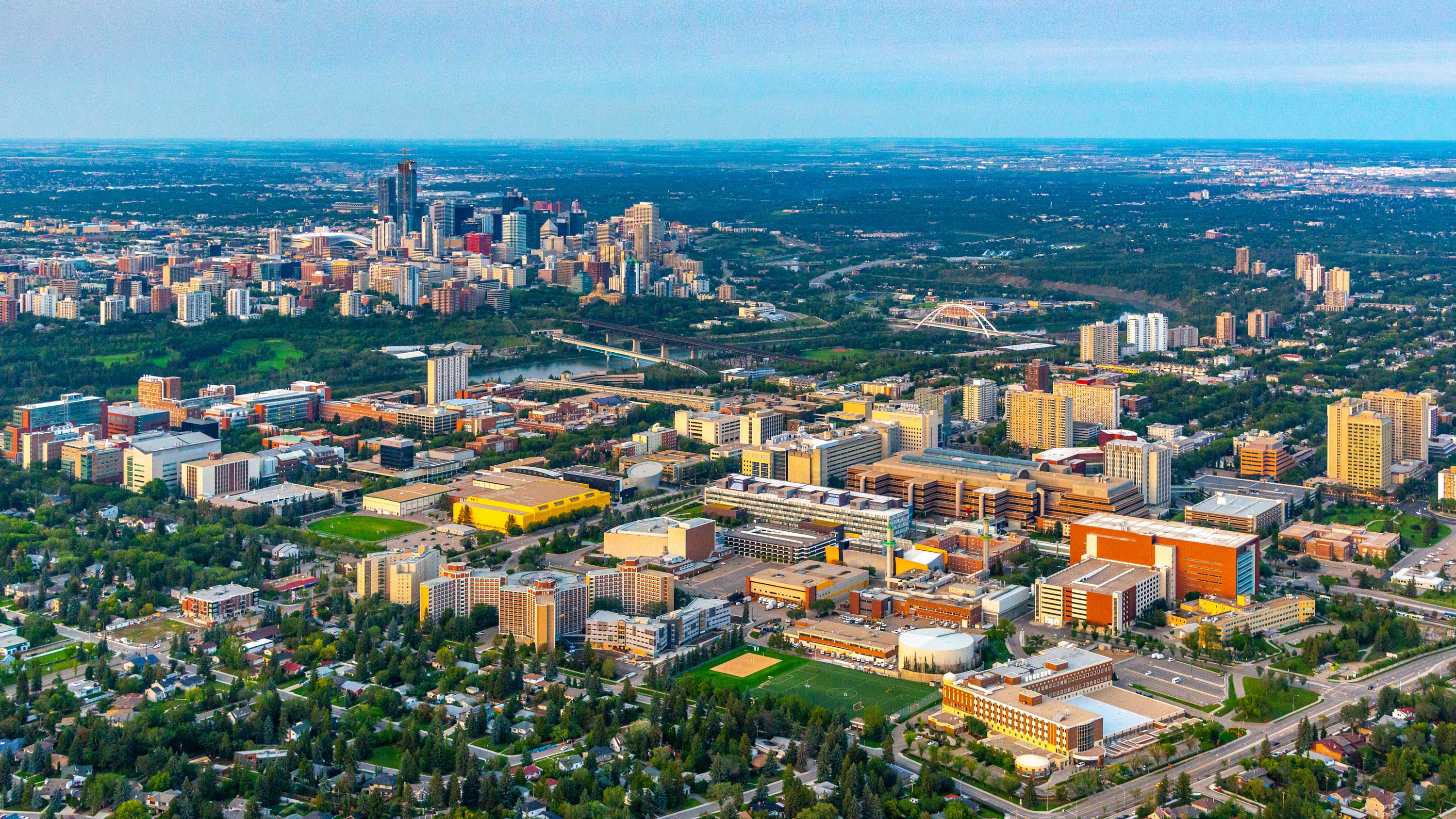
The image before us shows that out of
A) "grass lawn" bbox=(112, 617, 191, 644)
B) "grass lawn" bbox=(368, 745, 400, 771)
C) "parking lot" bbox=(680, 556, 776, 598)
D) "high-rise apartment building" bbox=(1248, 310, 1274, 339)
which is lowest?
"grass lawn" bbox=(368, 745, 400, 771)

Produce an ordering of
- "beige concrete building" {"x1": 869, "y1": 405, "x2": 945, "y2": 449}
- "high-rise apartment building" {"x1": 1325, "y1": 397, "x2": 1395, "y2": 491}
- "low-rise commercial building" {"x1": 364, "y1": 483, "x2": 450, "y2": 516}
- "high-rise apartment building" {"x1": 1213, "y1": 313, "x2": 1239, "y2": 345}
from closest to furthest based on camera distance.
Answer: "low-rise commercial building" {"x1": 364, "y1": 483, "x2": 450, "y2": 516} → "high-rise apartment building" {"x1": 1325, "y1": 397, "x2": 1395, "y2": 491} → "beige concrete building" {"x1": 869, "y1": 405, "x2": 945, "y2": 449} → "high-rise apartment building" {"x1": 1213, "y1": 313, "x2": 1239, "y2": 345}

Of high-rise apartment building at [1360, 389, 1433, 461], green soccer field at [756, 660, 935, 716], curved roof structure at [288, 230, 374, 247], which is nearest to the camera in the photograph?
green soccer field at [756, 660, 935, 716]

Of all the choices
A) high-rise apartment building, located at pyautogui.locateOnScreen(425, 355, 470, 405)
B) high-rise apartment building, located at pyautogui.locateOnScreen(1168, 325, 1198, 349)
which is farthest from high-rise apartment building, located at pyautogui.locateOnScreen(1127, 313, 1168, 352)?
high-rise apartment building, located at pyautogui.locateOnScreen(425, 355, 470, 405)

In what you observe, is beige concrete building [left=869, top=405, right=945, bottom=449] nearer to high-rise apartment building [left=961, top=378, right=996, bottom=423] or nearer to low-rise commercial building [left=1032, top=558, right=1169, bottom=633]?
high-rise apartment building [left=961, top=378, right=996, bottom=423]

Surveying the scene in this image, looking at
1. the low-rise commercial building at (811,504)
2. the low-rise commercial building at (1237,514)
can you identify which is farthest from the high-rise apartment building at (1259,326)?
the low-rise commercial building at (811,504)

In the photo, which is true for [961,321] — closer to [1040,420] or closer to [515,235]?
[1040,420]

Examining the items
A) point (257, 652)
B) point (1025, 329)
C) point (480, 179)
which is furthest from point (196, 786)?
point (480, 179)
